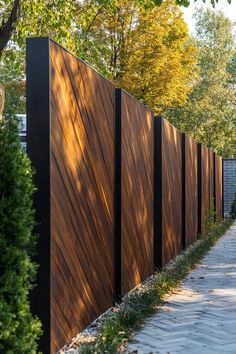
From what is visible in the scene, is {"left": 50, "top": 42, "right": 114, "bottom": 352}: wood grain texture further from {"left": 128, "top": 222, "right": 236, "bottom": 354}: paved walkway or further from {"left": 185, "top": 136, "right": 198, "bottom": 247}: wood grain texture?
{"left": 185, "top": 136, "right": 198, "bottom": 247}: wood grain texture

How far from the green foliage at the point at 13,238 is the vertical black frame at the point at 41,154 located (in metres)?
0.80

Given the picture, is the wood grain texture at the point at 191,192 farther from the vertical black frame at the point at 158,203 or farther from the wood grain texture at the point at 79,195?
the wood grain texture at the point at 79,195

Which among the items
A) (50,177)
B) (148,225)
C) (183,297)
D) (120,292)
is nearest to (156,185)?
(148,225)

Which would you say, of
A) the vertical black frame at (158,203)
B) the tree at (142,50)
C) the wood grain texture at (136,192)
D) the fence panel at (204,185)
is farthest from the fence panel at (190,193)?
the tree at (142,50)

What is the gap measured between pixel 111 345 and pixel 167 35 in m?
21.6

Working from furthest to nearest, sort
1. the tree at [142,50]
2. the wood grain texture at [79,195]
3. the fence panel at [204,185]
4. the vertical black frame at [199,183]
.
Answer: the tree at [142,50]
the fence panel at [204,185]
the vertical black frame at [199,183]
the wood grain texture at [79,195]

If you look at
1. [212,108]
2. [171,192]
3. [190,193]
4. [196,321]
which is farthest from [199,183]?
[212,108]

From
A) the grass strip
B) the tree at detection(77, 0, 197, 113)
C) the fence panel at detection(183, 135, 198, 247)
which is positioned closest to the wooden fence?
the grass strip

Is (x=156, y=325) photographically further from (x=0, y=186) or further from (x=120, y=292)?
(x=0, y=186)

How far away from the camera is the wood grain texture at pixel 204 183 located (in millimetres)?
15160

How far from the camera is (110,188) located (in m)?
6.05

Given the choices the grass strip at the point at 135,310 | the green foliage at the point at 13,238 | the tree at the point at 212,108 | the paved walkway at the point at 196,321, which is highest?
the tree at the point at 212,108

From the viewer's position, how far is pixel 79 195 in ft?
16.3

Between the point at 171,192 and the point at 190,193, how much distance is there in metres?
2.87
